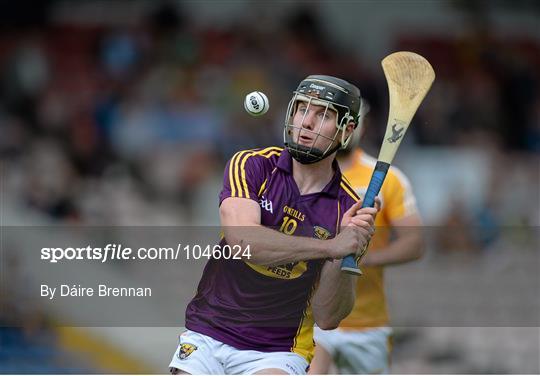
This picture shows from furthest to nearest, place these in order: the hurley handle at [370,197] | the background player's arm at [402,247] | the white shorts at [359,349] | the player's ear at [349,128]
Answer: the white shorts at [359,349] → the background player's arm at [402,247] → the player's ear at [349,128] → the hurley handle at [370,197]

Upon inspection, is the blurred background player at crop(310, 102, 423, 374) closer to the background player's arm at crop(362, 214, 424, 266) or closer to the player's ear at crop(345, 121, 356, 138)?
Result: the background player's arm at crop(362, 214, 424, 266)

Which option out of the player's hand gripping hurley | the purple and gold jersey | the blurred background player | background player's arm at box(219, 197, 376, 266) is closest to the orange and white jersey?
the blurred background player

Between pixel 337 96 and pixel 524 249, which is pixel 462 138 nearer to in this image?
pixel 524 249

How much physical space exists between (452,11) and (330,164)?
352 inches

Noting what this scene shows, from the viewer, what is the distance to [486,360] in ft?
32.6

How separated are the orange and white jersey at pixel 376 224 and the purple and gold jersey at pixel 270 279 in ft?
4.94

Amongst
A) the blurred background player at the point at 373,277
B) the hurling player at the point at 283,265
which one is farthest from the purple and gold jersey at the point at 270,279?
the blurred background player at the point at 373,277

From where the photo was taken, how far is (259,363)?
196 inches

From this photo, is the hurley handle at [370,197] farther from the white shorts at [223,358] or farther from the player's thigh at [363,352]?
the player's thigh at [363,352]

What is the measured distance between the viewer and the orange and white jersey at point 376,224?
6.61 metres

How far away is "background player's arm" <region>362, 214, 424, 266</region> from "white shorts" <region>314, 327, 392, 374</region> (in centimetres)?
49

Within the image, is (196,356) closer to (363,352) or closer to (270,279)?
(270,279)

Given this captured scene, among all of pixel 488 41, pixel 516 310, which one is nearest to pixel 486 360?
pixel 516 310

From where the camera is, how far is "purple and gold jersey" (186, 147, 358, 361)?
4977 millimetres
